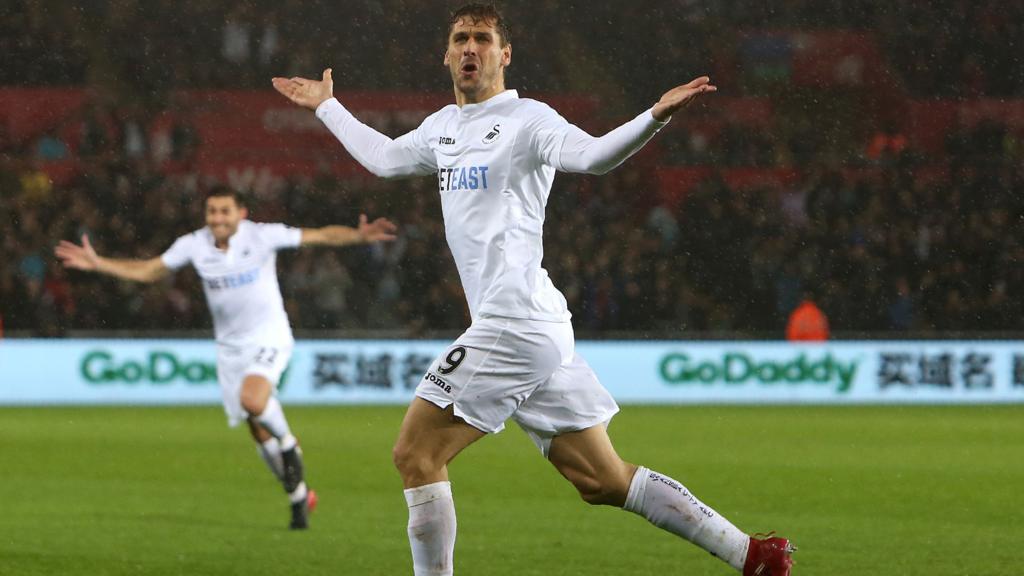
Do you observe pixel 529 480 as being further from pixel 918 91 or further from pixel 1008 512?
pixel 918 91

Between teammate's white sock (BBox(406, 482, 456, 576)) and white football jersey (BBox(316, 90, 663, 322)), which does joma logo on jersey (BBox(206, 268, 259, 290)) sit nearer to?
white football jersey (BBox(316, 90, 663, 322))

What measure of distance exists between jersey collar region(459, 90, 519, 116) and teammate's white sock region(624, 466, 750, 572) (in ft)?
4.09

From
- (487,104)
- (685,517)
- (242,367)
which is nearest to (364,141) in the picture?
(487,104)

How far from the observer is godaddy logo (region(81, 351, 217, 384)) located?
18.4 metres

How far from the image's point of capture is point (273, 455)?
28.5ft

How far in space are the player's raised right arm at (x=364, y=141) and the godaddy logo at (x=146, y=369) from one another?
1293 centimetres

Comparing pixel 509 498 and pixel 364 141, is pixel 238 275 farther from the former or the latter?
pixel 364 141

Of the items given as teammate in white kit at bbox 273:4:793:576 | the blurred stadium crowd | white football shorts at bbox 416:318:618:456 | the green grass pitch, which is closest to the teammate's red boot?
teammate in white kit at bbox 273:4:793:576

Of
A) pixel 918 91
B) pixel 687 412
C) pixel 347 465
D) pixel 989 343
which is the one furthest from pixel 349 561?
pixel 918 91

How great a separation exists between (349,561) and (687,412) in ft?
35.5

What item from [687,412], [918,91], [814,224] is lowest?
[687,412]

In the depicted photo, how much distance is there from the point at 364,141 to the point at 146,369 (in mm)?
13531

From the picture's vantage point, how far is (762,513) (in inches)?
350

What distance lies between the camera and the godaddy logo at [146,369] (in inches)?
724
